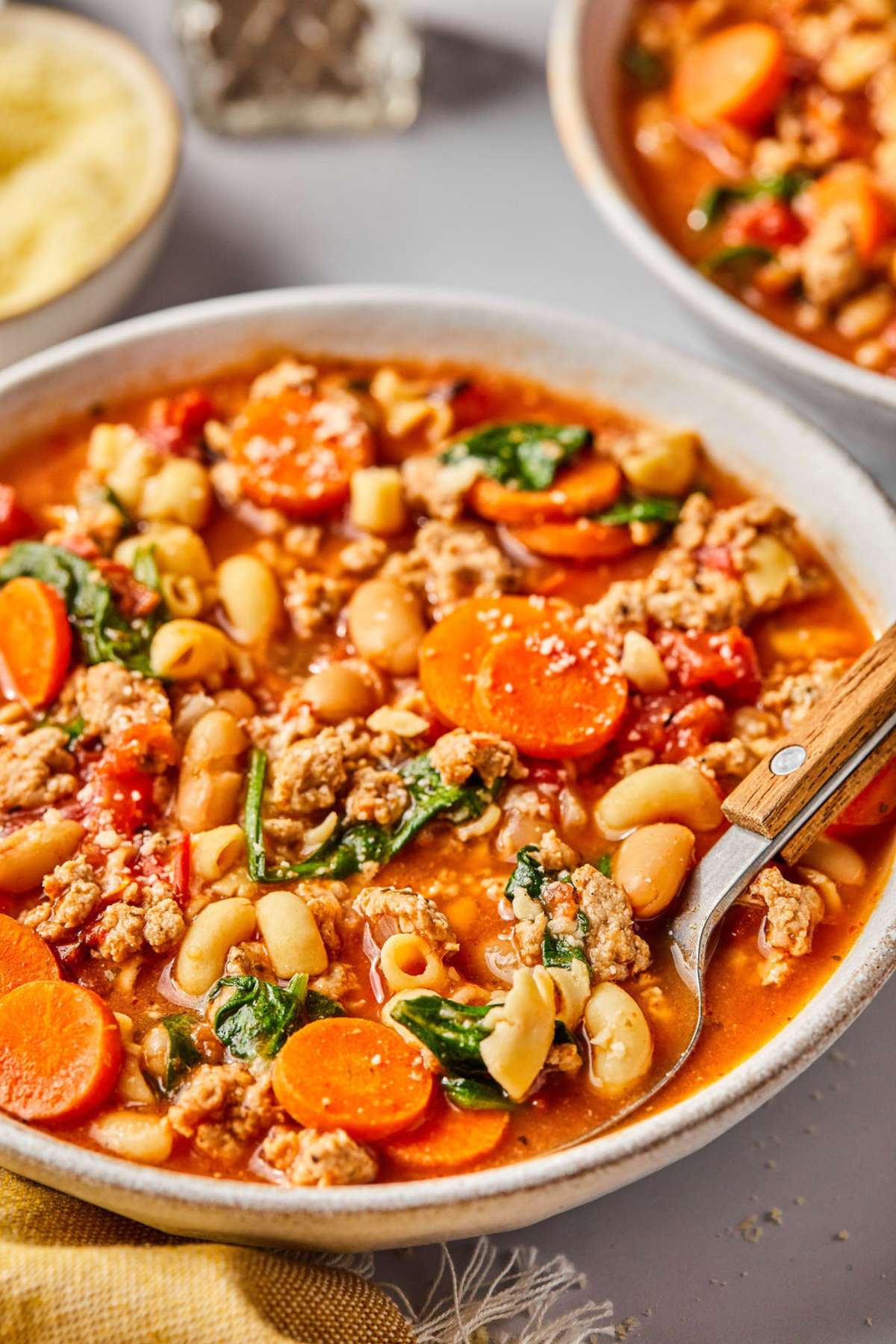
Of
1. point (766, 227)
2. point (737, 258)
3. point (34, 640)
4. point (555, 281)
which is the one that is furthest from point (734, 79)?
point (34, 640)

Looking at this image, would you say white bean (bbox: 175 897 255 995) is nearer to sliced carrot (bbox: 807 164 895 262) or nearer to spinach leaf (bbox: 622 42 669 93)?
sliced carrot (bbox: 807 164 895 262)

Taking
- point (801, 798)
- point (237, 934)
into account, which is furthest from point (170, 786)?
point (801, 798)

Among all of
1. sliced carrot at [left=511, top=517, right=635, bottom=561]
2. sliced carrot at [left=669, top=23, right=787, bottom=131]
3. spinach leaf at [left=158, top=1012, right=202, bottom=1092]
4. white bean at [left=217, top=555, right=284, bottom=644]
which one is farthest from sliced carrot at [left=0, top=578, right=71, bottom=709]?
sliced carrot at [left=669, top=23, right=787, bottom=131]

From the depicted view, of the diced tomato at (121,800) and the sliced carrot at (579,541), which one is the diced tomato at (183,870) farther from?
the sliced carrot at (579,541)

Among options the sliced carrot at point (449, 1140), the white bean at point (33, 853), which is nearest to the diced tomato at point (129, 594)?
the white bean at point (33, 853)

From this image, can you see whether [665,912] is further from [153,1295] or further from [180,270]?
[180,270]

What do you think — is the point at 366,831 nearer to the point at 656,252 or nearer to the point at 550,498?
the point at 550,498

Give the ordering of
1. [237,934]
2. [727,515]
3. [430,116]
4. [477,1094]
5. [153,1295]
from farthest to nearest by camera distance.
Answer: [430,116] < [727,515] < [237,934] < [477,1094] < [153,1295]

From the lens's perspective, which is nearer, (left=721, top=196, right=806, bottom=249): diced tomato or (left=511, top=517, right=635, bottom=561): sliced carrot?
(left=511, top=517, right=635, bottom=561): sliced carrot
